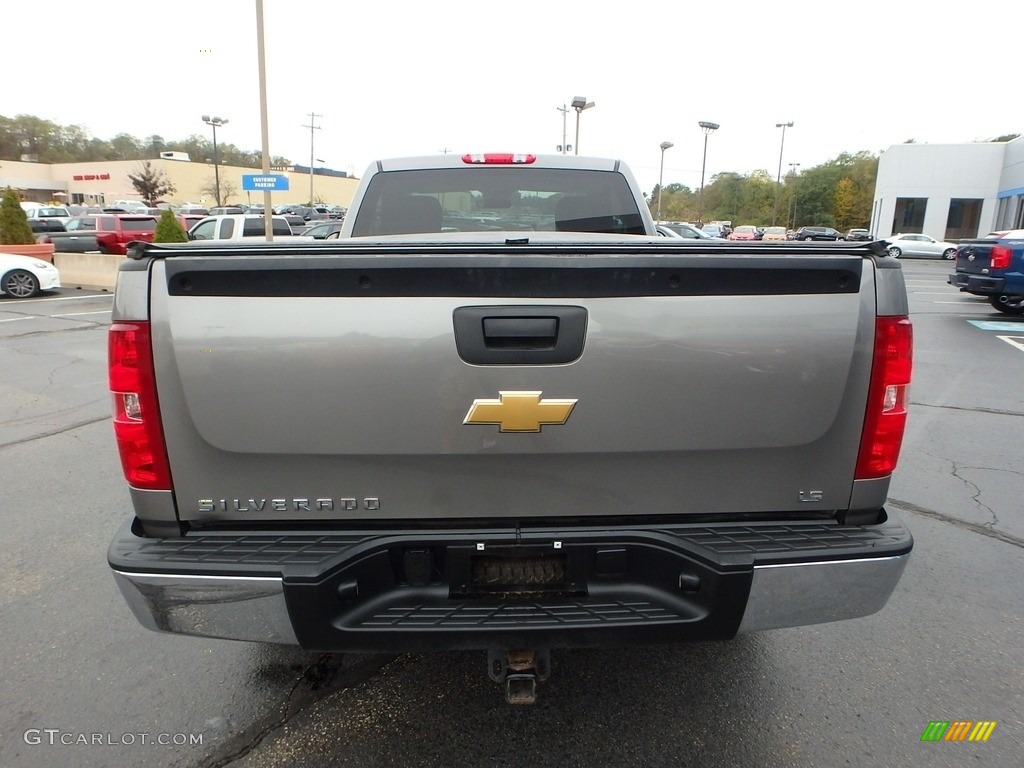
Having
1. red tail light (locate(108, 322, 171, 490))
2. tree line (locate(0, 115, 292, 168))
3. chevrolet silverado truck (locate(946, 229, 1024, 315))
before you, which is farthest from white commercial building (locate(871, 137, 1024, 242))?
tree line (locate(0, 115, 292, 168))

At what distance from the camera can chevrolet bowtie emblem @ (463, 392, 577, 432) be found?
1.92 metres

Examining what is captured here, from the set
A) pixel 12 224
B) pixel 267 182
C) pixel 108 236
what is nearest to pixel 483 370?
pixel 267 182

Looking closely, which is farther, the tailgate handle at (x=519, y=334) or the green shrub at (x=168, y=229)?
the green shrub at (x=168, y=229)

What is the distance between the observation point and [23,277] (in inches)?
617

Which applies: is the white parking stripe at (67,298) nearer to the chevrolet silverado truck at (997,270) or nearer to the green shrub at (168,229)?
the green shrub at (168,229)

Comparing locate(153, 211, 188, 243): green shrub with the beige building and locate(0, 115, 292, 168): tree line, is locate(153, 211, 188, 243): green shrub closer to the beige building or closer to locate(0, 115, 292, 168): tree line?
the beige building

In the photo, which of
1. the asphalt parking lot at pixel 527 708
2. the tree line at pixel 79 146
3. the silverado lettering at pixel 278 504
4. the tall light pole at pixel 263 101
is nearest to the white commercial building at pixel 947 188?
the tall light pole at pixel 263 101

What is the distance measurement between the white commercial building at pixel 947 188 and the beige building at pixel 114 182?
63767 mm

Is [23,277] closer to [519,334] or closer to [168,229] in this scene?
[168,229]

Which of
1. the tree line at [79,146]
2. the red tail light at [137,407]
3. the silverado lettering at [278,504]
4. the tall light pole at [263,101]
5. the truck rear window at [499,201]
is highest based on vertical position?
the tree line at [79,146]

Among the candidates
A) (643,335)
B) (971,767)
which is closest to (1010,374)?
(971,767)

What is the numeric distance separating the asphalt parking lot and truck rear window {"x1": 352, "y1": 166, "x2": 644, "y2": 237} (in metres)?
2.41

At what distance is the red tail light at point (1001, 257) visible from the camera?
12.4 m

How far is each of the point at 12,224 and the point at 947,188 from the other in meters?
51.5
